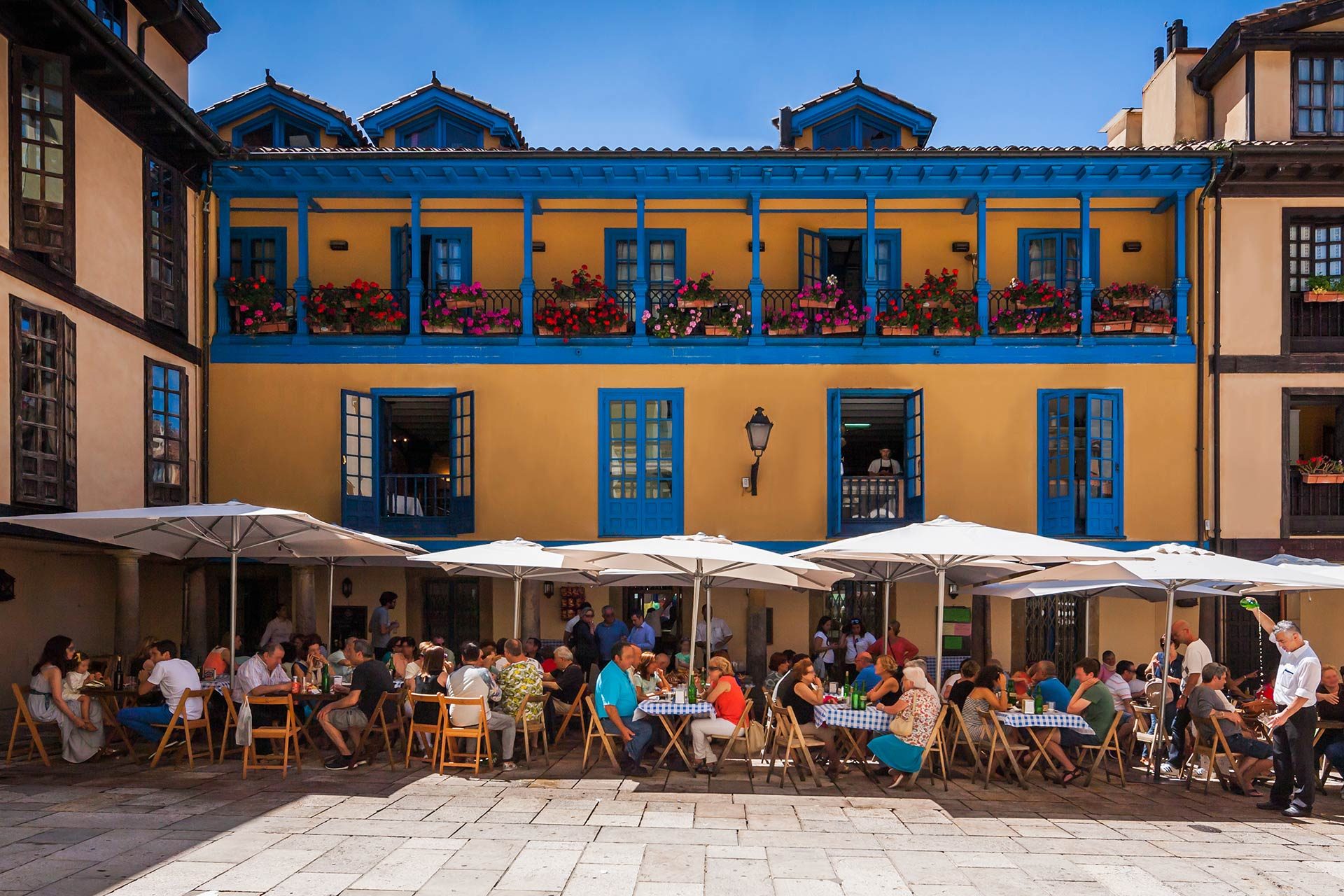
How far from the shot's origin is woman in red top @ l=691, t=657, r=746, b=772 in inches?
428

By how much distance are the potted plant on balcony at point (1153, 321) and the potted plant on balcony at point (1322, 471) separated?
2.81 metres

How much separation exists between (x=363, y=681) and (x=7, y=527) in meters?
4.61

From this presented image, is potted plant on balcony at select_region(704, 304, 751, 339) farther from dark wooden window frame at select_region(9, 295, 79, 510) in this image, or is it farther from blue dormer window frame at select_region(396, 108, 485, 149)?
dark wooden window frame at select_region(9, 295, 79, 510)

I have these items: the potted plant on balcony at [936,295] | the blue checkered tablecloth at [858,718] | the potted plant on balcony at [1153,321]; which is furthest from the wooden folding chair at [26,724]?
the potted plant on balcony at [1153,321]

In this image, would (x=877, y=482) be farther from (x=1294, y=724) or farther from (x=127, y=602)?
(x=127, y=602)

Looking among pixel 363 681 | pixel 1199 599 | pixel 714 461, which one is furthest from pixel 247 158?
pixel 1199 599

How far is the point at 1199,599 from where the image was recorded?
16797 mm

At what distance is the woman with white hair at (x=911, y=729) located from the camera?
1016 centimetres

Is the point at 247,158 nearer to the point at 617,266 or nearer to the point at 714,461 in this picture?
the point at 617,266

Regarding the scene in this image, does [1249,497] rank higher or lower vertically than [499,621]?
higher

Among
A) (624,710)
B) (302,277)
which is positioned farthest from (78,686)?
(302,277)

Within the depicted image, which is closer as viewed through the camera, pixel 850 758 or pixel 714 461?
pixel 850 758

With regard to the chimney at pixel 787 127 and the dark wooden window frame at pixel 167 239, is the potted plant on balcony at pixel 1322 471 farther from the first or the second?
the dark wooden window frame at pixel 167 239

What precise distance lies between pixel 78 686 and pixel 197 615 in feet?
21.4
